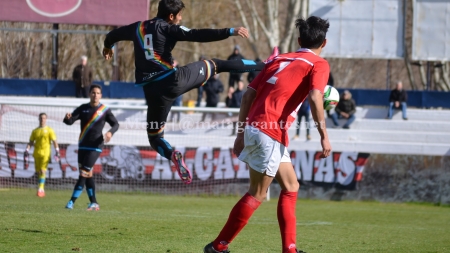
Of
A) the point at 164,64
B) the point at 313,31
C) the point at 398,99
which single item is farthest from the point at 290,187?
the point at 398,99

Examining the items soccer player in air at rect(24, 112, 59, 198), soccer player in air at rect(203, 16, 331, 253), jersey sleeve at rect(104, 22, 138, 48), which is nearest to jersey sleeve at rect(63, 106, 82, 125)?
jersey sleeve at rect(104, 22, 138, 48)

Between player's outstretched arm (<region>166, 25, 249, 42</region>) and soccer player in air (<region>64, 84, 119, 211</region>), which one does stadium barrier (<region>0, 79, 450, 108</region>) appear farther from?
player's outstretched arm (<region>166, 25, 249, 42</region>)

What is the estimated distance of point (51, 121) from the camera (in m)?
18.8

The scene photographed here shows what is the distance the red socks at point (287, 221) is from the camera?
625cm

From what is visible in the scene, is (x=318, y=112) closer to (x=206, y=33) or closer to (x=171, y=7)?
(x=206, y=33)

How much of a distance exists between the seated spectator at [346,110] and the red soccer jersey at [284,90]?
15819 millimetres

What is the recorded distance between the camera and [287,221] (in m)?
6.32

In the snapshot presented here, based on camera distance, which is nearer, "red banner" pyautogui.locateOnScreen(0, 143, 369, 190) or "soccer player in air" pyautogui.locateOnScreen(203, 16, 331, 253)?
"soccer player in air" pyautogui.locateOnScreen(203, 16, 331, 253)

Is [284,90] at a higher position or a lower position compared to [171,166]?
higher

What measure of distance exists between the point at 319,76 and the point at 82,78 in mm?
16942

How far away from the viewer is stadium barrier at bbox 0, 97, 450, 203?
18.1 metres

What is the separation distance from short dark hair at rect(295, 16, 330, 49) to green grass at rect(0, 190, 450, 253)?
2.46 metres

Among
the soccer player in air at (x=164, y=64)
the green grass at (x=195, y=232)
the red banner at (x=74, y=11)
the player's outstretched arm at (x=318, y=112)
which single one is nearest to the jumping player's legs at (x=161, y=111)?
the soccer player in air at (x=164, y=64)

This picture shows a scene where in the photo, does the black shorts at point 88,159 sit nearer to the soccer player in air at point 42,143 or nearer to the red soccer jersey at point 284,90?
the soccer player in air at point 42,143
